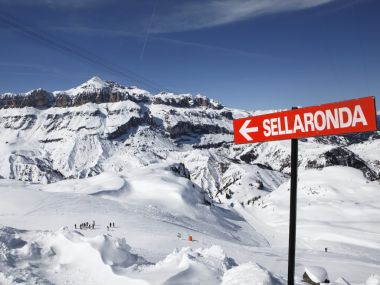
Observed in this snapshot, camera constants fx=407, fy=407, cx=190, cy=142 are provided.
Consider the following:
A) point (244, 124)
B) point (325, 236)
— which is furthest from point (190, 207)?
point (244, 124)

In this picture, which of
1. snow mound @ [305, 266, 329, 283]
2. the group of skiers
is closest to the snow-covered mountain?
the group of skiers

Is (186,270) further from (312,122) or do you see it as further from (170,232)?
(170,232)

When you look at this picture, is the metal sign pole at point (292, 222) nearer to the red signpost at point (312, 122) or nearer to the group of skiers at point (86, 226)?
the red signpost at point (312, 122)

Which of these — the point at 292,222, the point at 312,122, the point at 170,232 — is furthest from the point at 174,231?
the point at 312,122

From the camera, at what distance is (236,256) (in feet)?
108

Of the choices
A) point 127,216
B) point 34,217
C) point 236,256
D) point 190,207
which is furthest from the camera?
point 190,207

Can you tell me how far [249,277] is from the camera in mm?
12008

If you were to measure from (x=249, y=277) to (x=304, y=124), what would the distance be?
618 cm

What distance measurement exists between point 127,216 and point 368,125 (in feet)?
143

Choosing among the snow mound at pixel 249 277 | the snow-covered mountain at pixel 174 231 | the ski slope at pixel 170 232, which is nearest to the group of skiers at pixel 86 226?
the ski slope at pixel 170 232

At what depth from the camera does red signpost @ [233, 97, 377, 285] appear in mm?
6801

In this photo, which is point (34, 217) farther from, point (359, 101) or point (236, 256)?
point (359, 101)

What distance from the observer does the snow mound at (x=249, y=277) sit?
11695mm

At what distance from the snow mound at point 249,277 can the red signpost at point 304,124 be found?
12.0ft
